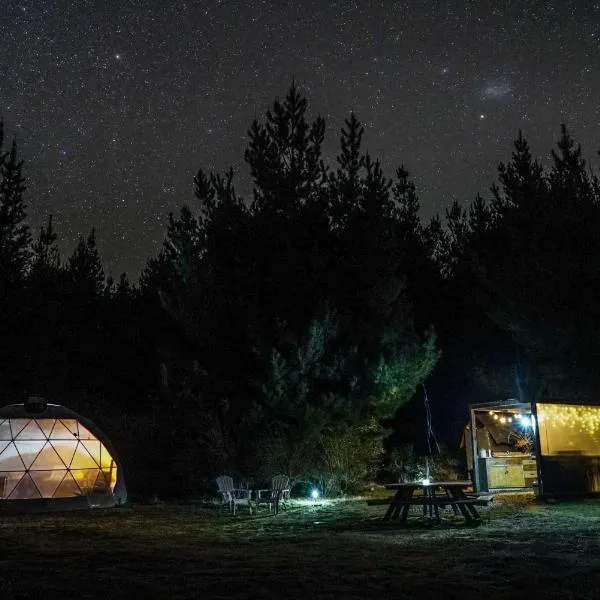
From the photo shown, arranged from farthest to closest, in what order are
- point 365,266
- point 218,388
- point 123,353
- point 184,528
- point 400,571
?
point 123,353 → point 365,266 → point 218,388 → point 184,528 → point 400,571

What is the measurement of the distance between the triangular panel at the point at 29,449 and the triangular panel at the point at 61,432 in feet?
1.07

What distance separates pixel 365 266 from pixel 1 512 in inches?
371

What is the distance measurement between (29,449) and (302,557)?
9.69m

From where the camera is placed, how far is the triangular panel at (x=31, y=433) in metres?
14.1

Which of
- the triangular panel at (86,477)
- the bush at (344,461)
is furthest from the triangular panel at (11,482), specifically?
the bush at (344,461)

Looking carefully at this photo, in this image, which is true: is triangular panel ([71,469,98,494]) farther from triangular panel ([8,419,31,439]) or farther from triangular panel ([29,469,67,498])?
triangular panel ([8,419,31,439])

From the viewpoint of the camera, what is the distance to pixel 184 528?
932 cm

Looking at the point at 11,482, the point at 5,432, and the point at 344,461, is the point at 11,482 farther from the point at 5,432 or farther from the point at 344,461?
the point at 344,461

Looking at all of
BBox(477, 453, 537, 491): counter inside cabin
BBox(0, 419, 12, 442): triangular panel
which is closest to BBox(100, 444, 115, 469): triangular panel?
BBox(0, 419, 12, 442): triangular panel

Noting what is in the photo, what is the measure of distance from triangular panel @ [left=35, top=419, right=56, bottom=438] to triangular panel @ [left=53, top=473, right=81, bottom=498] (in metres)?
1.09

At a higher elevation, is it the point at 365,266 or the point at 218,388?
the point at 365,266

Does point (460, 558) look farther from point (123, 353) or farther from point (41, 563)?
point (123, 353)

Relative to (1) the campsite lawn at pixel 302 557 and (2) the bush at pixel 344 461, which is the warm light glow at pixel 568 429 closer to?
(1) the campsite lawn at pixel 302 557

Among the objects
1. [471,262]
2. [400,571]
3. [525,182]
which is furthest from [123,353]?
[400,571]
